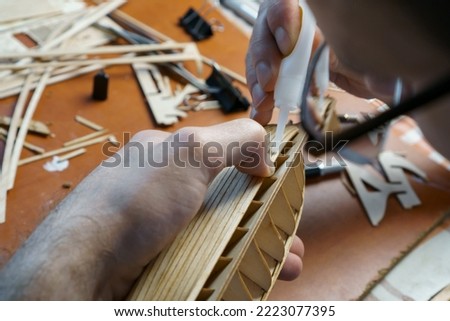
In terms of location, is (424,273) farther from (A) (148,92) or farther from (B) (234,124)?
A: (A) (148,92)

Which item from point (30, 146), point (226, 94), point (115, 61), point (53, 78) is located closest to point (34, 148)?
point (30, 146)

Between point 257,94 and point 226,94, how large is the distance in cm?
52

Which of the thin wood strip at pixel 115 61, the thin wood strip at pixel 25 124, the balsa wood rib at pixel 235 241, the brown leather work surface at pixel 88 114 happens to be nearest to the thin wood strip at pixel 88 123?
the brown leather work surface at pixel 88 114

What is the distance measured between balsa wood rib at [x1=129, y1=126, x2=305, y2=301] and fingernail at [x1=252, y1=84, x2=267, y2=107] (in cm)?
9

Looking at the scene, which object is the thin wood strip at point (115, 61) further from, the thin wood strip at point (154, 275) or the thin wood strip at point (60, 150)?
the thin wood strip at point (154, 275)

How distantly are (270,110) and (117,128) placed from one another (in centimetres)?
58

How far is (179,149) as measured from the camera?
3.27 feet

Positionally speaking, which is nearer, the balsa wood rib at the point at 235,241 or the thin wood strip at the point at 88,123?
the balsa wood rib at the point at 235,241

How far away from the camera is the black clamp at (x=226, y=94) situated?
5.75 ft

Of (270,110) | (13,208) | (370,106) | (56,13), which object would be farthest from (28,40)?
(370,106)

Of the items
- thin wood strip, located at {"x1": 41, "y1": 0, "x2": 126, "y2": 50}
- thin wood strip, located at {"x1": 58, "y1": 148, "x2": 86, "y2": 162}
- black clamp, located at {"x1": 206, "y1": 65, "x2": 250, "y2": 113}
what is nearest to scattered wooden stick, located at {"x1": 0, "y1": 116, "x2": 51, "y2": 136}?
thin wood strip, located at {"x1": 58, "y1": 148, "x2": 86, "y2": 162}

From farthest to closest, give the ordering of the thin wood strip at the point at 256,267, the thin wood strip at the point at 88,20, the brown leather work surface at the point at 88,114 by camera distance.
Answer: the thin wood strip at the point at 88,20 < the brown leather work surface at the point at 88,114 < the thin wood strip at the point at 256,267

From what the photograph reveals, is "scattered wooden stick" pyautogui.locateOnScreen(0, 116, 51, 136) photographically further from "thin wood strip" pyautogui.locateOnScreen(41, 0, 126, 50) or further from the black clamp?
the black clamp

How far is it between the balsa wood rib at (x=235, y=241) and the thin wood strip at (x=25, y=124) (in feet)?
2.16
